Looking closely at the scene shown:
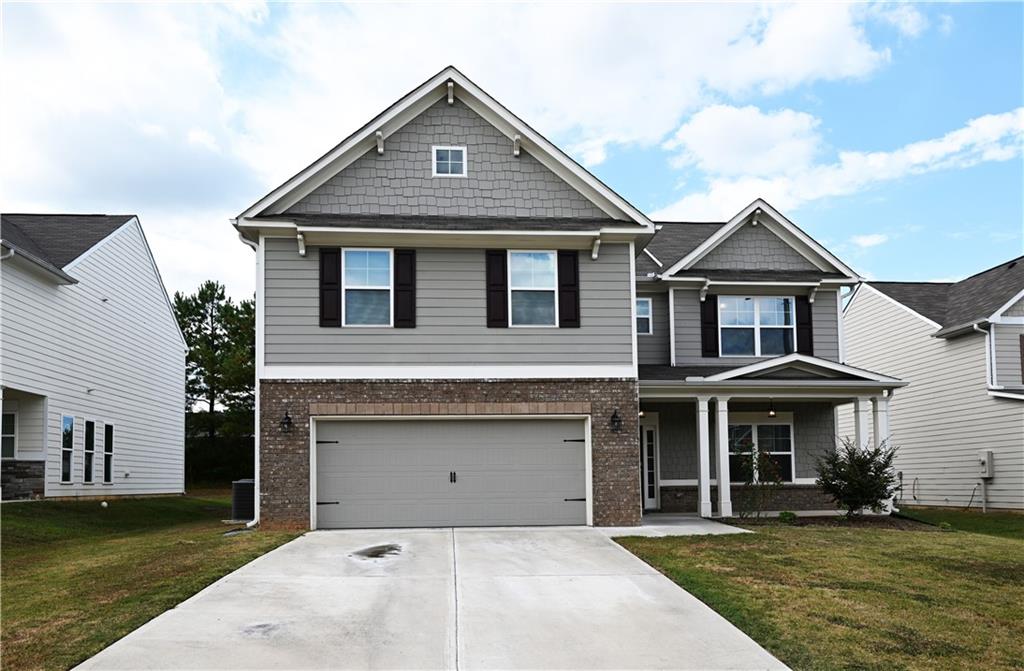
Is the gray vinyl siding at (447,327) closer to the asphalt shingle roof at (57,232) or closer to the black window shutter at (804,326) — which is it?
the black window shutter at (804,326)

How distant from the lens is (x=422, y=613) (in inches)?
368

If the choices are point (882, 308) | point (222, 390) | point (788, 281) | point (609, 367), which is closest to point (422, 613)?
point (609, 367)

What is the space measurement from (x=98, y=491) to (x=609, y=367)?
1502 cm

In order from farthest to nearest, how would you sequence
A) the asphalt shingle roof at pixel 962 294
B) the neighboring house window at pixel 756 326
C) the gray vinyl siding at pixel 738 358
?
the asphalt shingle roof at pixel 962 294, the neighboring house window at pixel 756 326, the gray vinyl siding at pixel 738 358

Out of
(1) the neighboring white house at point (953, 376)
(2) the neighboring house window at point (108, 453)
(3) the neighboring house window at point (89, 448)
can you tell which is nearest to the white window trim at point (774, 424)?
(1) the neighboring white house at point (953, 376)

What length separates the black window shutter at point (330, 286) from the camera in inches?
631

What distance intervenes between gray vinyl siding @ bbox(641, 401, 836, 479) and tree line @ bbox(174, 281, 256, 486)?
30645mm

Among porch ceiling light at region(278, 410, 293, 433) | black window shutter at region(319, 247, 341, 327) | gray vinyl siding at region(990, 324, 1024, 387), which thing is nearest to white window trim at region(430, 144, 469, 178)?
black window shutter at region(319, 247, 341, 327)

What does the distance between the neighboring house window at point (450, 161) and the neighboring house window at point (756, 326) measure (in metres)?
6.59

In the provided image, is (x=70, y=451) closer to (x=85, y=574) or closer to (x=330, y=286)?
(x=330, y=286)

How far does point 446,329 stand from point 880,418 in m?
9.18

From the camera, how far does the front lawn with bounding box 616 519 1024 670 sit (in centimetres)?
810

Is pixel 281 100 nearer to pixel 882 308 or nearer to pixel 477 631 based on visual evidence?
pixel 477 631

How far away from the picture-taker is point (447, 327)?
53.3ft
